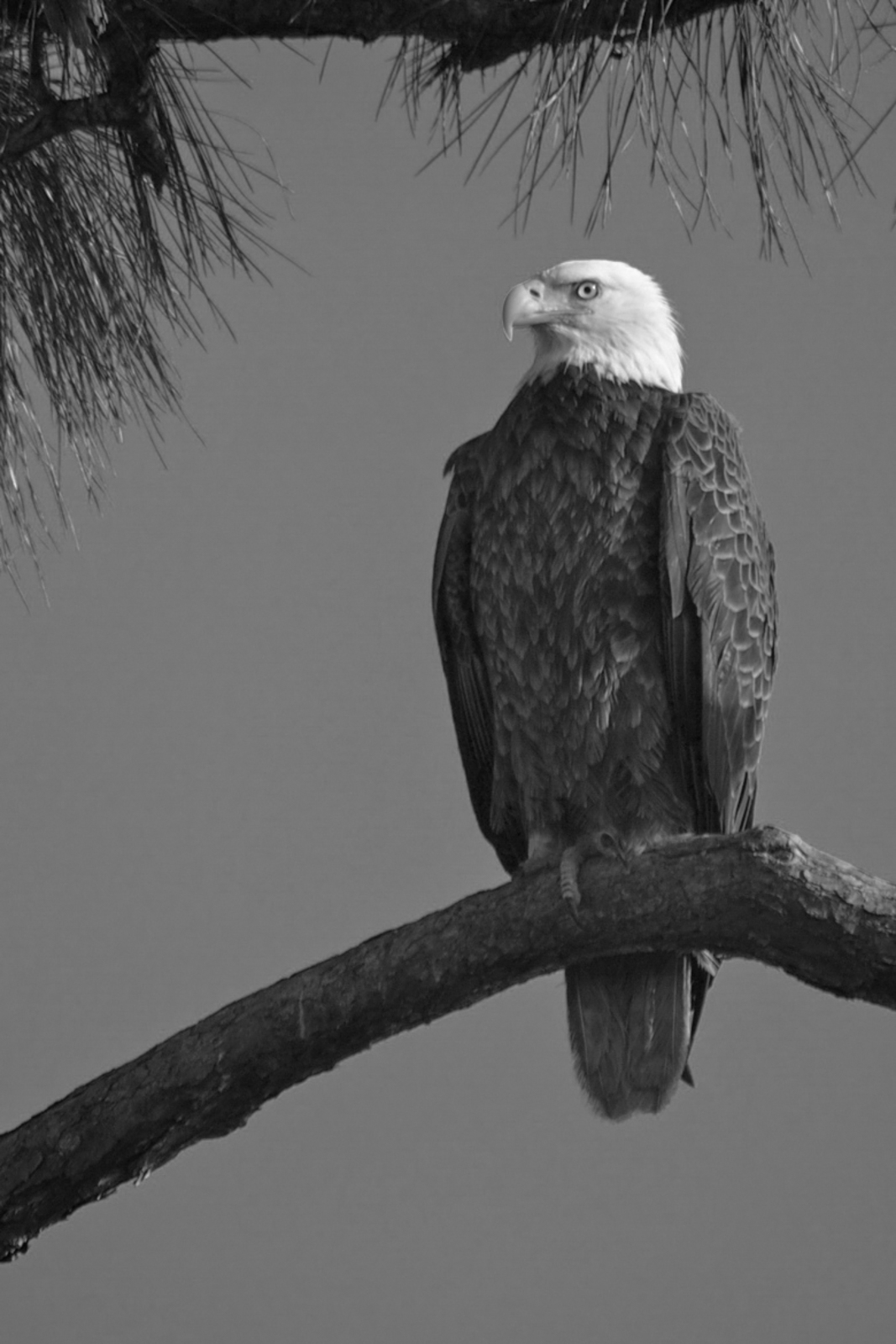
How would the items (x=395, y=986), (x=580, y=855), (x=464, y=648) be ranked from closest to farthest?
1. (x=395, y=986)
2. (x=580, y=855)
3. (x=464, y=648)

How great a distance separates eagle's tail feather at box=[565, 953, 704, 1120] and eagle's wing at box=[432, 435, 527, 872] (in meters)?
0.31

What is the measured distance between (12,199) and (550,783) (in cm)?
110

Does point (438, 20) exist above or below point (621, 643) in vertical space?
above

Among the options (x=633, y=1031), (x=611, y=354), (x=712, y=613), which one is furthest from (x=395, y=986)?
(x=611, y=354)

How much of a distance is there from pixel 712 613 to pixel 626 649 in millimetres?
132

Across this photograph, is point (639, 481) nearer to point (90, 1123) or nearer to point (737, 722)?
point (737, 722)

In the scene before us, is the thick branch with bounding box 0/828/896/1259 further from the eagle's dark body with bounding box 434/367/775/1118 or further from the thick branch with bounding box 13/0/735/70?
the thick branch with bounding box 13/0/735/70

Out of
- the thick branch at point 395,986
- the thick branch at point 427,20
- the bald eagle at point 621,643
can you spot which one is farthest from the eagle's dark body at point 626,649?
the thick branch at point 427,20

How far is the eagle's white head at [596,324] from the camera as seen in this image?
9.39 ft

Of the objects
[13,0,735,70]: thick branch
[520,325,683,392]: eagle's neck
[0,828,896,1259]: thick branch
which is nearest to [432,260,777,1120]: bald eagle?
Answer: [520,325,683,392]: eagle's neck

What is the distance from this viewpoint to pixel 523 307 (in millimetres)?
2859

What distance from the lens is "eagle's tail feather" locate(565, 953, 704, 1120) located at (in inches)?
102

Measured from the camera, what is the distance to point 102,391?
2.39m

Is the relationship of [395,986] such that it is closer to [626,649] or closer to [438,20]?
[626,649]
